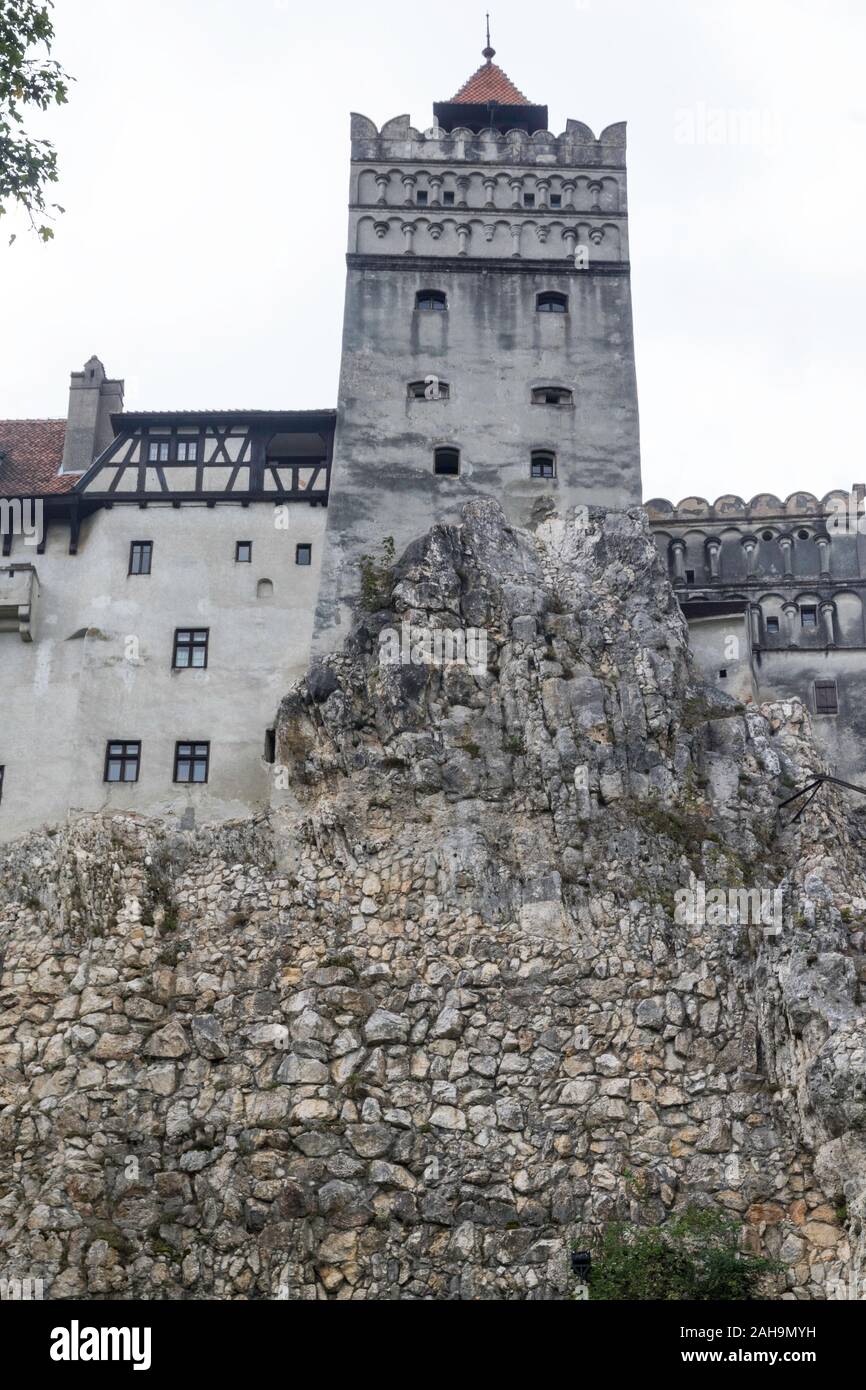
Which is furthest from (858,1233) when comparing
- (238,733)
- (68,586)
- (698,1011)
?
(68,586)

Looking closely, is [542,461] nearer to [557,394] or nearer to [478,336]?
[557,394]

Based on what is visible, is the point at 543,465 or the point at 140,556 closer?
the point at 140,556

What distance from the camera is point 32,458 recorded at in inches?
1779

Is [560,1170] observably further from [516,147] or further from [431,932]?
[516,147]

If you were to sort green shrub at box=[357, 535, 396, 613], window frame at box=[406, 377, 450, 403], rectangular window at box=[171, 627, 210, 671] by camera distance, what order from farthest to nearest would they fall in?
1. window frame at box=[406, 377, 450, 403]
2. rectangular window at box=[171, 627, 210, 671]
3. green shrub at box=[357, 535, 396, 613]

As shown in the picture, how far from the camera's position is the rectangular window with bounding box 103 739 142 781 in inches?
1523

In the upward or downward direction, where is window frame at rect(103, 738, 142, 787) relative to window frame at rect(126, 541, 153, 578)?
downward

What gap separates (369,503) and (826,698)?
12.3 m

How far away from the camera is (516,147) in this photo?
47.6 m

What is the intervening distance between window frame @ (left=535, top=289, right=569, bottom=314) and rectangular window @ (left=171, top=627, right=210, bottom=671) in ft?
41.9

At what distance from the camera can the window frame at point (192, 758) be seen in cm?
3859

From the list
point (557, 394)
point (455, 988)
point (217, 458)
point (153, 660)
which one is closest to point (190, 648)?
point (153, 660)

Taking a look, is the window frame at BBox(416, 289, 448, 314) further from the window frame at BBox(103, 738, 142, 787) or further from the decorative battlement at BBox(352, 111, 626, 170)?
the window frame at BBox(103, 738, 142, 787)

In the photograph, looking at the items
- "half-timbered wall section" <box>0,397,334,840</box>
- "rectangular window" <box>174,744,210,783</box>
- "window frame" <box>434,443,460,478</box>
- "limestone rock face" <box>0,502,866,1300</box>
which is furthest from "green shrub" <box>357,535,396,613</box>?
"rectangular window" <box>174,744,210,783</box>
